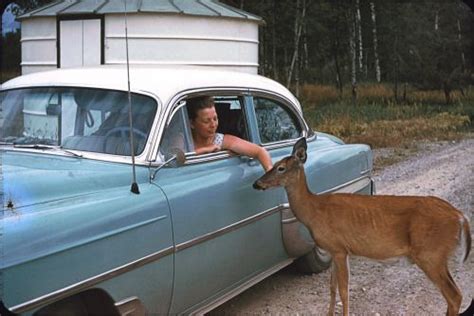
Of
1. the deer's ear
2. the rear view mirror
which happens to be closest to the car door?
the deer's ear

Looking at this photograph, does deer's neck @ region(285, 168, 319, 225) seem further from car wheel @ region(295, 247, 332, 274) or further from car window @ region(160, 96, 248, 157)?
car wheel @ region(295, 247, 332, 274)

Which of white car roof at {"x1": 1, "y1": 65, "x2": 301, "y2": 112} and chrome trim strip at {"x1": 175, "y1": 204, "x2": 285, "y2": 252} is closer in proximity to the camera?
A: chrome trim strip at {"x1": 175, "y1": 204, "x2": 285, "y2": 252}

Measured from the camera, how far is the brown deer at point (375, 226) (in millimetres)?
Answer: 3881

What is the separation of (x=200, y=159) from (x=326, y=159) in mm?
1577

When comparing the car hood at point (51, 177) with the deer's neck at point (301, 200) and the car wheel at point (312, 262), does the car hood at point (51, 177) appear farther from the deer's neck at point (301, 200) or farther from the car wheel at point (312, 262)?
the car wheel at point (312, 262)

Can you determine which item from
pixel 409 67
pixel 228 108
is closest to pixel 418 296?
pixel 228 108

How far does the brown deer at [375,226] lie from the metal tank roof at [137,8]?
10.8 m

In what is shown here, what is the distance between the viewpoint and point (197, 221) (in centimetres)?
351

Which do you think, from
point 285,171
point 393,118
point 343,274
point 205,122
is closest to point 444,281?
point 343,274

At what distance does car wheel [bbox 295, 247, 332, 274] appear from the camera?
17.6 feet

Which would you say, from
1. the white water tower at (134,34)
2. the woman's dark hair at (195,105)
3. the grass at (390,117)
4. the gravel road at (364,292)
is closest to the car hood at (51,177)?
the woman's dark hair at (195,105)

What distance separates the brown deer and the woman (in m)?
0.29

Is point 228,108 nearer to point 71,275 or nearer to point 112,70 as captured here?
point 112,70

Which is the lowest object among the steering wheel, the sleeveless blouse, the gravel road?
the gravel road
